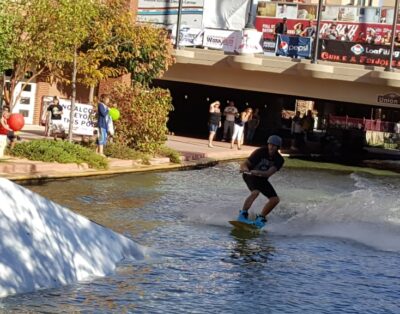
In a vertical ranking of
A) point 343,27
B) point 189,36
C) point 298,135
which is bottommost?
point 298,135

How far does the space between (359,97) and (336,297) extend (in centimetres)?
2758

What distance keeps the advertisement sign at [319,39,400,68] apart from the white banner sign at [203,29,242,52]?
3456 millimetres

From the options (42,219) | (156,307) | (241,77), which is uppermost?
(241,77)

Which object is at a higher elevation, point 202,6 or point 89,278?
point 202,6

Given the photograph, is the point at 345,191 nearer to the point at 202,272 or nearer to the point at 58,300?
the point at 202,272

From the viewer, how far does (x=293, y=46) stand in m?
37.6

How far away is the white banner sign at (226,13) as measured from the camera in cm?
4556

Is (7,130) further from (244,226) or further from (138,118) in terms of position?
(244,226)

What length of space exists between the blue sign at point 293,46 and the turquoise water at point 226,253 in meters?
15.2

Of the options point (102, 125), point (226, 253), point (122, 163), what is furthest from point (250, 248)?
point (102, 125)

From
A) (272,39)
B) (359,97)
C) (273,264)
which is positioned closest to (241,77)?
(272,39)

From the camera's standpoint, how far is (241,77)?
131ft

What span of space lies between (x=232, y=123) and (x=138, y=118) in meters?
13.6

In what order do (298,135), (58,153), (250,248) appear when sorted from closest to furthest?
(250,248)
(58,153)
(298,135)
